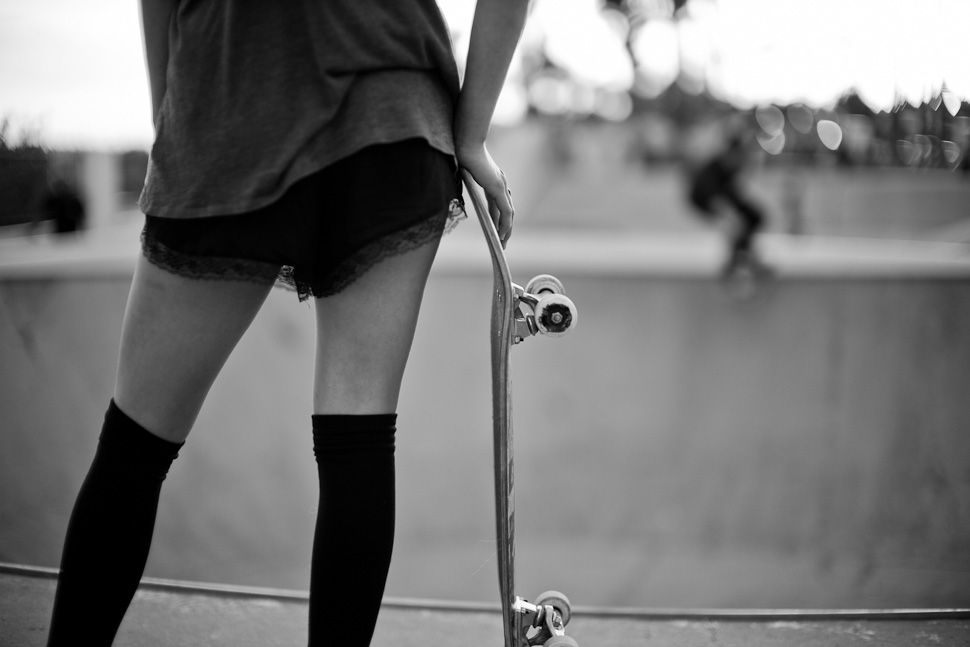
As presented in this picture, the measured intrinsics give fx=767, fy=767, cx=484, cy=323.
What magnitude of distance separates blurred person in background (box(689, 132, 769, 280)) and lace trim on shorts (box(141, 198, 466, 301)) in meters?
6.36

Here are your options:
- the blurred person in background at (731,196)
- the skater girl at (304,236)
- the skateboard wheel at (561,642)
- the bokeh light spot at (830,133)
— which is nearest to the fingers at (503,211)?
the skater girl at (304,236)

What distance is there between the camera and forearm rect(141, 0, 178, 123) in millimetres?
1012

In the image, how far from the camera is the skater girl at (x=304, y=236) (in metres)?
0.90

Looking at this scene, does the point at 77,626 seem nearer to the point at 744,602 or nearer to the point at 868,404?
the point at 744,602

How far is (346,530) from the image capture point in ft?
3.08

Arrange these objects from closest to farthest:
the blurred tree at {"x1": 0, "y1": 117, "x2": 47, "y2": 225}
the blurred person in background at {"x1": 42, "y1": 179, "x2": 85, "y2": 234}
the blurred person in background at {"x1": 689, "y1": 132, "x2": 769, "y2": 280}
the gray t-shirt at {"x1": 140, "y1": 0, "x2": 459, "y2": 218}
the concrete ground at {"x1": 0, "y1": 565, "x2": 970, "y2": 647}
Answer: the gray t-shirt at {"x1": 140, "y1": 0, "x2": 459, "y2": 218} → the concrete ground at {"x1": 0, "y1": 565, "x2": 970, "y2": 647} → the blurred tree at {"x1": 0, "y1": 117, "x2": 47, "y2": 225} → the blurred person in background at {"x1": 42, "y1": 179, "x2": 85, "y2": 234} → the blurred person in background at {"x1": 689, "y1": 132, "x2": 769, "y2": 280}

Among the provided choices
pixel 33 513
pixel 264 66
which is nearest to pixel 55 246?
pixel 33 513

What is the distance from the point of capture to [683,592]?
4.47 m

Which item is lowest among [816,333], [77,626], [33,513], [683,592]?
[683,592]

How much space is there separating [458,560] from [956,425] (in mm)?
2935

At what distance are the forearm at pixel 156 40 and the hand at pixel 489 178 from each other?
411 mm

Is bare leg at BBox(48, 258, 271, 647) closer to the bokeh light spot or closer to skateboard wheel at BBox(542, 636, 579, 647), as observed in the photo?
skateboard wheel at BBox(542, 636, 579, 647)

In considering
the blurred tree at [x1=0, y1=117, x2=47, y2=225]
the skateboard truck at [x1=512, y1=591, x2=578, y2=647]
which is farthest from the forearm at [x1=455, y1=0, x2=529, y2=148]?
the blurred tree at [x1=0, y1=117, x2=47, y2=225]

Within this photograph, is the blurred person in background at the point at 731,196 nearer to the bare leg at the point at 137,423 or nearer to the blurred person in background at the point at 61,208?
the blurred person in background at the point at 61,208
